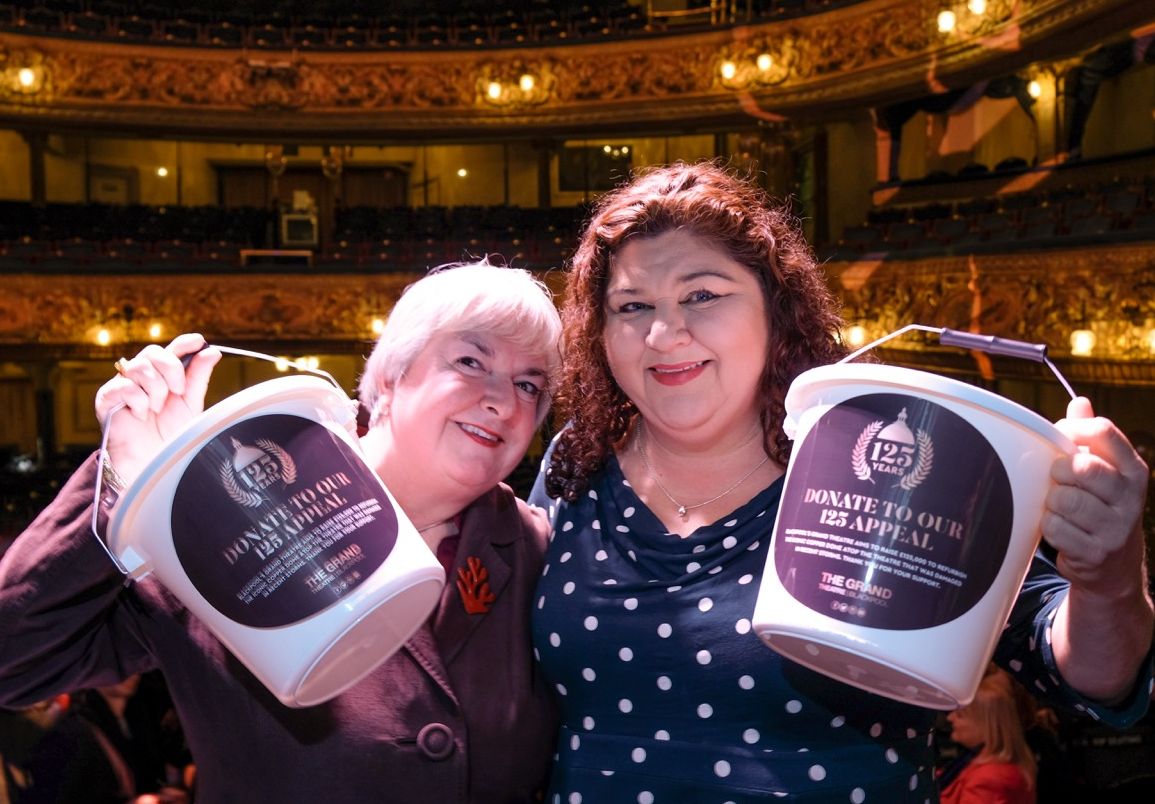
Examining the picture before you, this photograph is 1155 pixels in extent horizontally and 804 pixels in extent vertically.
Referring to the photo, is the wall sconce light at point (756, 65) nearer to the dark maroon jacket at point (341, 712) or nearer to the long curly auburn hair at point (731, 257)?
the long curly auburn hair at point (731, 257)

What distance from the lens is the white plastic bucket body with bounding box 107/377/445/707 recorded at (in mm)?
1225

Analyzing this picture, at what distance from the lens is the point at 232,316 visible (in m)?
14.0

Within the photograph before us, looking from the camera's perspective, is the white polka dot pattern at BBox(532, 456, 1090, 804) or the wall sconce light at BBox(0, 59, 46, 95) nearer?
the white polka dot pattern at BBox(532, 456, 1090, 804)

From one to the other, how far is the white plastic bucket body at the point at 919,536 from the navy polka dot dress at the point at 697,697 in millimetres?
236

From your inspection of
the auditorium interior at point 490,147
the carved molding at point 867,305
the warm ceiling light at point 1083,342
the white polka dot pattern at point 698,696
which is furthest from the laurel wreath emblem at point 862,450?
the auditorium interior at point 490,147

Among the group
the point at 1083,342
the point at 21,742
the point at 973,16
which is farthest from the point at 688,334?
the point at 973,16

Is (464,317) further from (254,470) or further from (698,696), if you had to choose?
(698,696)

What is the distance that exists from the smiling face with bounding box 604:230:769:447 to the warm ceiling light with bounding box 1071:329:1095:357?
831 centimetres

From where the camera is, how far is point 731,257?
153cm

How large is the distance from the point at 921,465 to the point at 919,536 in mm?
76

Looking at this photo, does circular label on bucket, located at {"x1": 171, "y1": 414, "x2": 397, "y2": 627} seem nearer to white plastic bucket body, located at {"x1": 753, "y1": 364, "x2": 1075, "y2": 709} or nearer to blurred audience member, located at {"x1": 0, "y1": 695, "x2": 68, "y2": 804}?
white plastic bucket body, located at {"x1": 753, "y1": 364, "x2": 1075, "y2": 709}

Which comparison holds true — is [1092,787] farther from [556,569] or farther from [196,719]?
[196,719]

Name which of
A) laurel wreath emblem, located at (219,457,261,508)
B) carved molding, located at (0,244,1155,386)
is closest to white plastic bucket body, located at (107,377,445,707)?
laurel wreath emblem, located at (219,457,261,508)

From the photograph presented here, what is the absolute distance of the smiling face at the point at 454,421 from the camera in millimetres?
1615
